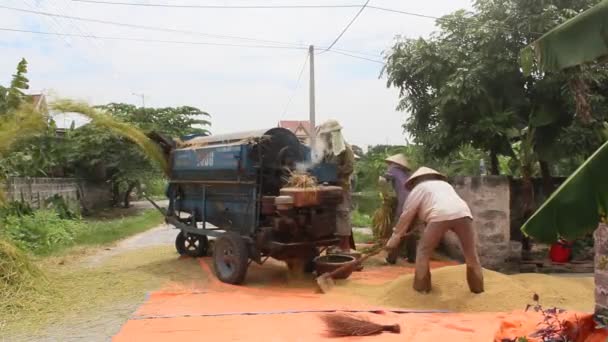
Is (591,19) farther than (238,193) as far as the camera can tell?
No

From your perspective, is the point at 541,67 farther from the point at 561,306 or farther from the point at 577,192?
the point at 561,306

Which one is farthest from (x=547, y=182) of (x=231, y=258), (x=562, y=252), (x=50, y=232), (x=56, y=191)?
(x=56, y=191)

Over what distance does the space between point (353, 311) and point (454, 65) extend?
17.5ft

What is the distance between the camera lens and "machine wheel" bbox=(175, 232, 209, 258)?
9461 millimetres

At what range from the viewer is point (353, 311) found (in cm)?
544

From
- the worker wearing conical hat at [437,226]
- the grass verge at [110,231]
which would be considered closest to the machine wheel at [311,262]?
the worker wearing conical hat at [437,226]

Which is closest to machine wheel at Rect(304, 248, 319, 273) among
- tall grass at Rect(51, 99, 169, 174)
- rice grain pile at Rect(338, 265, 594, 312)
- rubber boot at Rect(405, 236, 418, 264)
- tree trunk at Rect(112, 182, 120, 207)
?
rice grain pile at Rect(338, 265, 594, 312)

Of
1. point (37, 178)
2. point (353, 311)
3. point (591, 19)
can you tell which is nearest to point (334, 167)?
point (353, 311)

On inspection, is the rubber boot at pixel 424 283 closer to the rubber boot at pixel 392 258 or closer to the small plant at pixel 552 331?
the small plant at pixel 552 331

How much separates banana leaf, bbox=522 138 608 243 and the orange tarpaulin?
1.11m

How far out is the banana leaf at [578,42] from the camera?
389 centimetres

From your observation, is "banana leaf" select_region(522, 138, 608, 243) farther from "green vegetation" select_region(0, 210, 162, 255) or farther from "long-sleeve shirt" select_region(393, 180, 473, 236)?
"green vegetation" select_region(0, 210, 162, 255)

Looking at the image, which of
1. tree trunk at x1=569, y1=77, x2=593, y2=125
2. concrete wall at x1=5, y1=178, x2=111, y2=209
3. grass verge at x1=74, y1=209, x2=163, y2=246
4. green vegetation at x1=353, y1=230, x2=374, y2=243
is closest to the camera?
tree trunk at x1=569, y1=77, x2=593, y2=125

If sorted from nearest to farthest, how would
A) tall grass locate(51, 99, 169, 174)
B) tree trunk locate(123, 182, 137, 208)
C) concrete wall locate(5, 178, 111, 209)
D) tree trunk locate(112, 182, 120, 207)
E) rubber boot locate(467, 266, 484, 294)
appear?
1. rubber boot locate(467, 266, 484, 294)
2. tall grass locate(51, 99, 169, 174)
3. concrete wall locate(5, 178, 111, 209)
4. tree trunk locate(123, 182, 137, 208)
5. tree trunk locate(112, 182, 120, 207)
